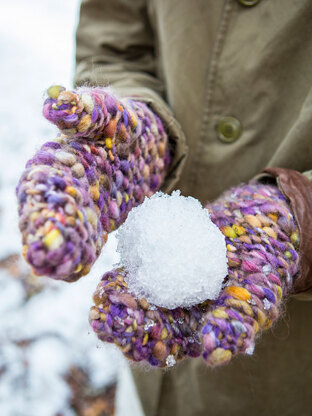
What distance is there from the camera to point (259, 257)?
1.54 ft

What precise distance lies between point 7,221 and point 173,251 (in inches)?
60.5

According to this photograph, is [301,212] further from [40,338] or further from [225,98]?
Answer: [40,338]

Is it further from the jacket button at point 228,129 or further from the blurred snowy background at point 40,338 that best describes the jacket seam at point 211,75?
the blurred snowy background at point 40,338

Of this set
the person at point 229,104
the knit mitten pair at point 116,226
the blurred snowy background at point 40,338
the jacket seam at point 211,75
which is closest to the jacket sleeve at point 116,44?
the person at point 229,104

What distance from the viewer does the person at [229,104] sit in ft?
2.15

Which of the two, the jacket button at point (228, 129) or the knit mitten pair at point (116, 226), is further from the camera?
the jacket button at point (228, 129)

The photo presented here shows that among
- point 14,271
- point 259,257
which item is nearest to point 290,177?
point 259,257

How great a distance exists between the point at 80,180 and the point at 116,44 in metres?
0.59

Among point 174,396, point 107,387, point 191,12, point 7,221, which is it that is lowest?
point 107,387

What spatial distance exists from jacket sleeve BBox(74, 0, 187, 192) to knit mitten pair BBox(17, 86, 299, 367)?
361 mm

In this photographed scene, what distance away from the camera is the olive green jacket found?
67 centimetres

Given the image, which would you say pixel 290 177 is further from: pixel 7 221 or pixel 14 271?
pixel 7 221

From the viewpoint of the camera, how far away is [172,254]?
48 cm

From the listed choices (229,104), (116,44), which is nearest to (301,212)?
(229,104)
